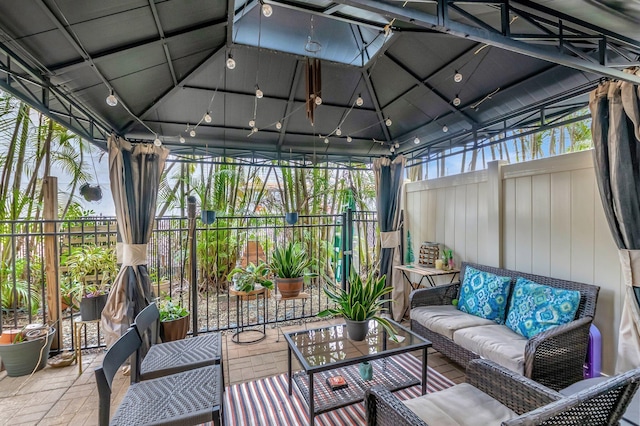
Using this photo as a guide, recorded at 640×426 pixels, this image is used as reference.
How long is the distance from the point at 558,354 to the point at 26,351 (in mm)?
4691

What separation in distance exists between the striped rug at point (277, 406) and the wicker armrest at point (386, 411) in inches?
33.0

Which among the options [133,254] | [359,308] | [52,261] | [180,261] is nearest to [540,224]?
[359,308]

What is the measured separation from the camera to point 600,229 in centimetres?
265

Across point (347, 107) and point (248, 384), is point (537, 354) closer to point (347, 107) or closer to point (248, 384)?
point (248, 384)

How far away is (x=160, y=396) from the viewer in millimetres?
1784

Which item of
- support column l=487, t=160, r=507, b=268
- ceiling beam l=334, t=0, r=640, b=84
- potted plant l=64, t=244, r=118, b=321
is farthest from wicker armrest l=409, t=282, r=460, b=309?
potted plant l=64, t=244, r=118, b=321

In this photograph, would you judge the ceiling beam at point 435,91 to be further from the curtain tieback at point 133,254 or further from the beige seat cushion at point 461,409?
the curtain tieback at point 133,254

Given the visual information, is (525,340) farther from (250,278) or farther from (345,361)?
(250,278)

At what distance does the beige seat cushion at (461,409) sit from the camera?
1.56 meters

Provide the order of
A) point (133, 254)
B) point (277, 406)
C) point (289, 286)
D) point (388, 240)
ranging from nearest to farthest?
point (277, 406) → point (133, 254) → point (289, 286) → point (388, 240)

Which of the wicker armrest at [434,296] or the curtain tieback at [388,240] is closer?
the wicker armrest at [434,296]

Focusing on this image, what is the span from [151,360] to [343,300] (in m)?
1.55

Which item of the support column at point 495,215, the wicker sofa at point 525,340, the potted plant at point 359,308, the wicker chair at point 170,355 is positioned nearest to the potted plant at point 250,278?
the wicker chair at point 170,355

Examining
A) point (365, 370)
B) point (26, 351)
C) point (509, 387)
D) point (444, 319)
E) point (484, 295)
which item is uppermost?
point (484, 295)
